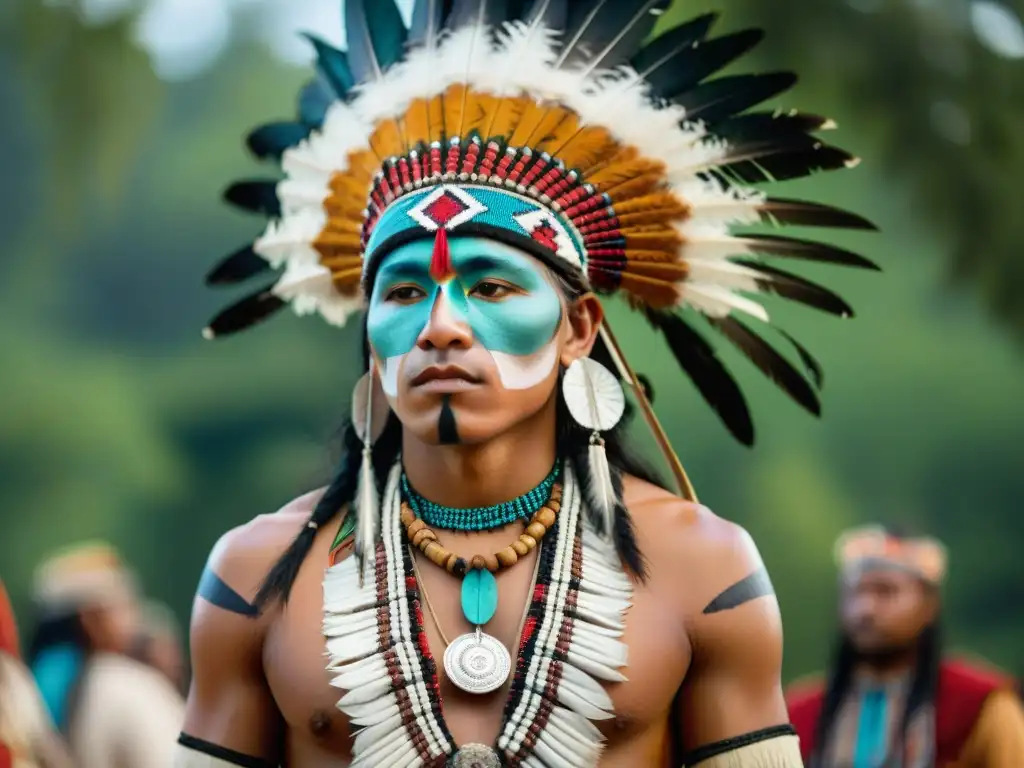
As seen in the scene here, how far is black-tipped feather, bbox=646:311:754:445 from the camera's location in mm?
3504

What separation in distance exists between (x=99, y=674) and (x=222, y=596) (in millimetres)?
3477

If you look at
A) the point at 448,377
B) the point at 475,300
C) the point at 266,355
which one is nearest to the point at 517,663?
the point at 448,377

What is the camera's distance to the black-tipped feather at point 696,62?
10.8ft

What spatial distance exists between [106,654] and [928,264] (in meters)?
7.03

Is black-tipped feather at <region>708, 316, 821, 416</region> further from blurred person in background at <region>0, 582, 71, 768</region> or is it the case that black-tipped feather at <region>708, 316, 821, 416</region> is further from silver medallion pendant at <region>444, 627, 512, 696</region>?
blurred person in background at <region>0, 582, 71, 768</region>

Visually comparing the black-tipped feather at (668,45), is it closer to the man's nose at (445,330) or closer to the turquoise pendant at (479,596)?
the man's nose at (445,330)

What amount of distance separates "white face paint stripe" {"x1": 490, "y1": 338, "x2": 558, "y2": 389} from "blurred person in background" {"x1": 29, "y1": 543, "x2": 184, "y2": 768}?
3520 mm

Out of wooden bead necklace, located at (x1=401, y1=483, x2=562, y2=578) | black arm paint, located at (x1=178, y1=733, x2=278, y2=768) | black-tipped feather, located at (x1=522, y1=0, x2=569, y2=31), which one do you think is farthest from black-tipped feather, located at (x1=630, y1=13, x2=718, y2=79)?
black arm paint, located at (x1=178, y1=733, x2=278, y2=768)

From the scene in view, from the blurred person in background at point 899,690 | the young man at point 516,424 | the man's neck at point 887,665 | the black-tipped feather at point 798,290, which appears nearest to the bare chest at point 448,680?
the young man at point 516,424

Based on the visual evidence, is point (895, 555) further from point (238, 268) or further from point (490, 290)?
point (490, 290)

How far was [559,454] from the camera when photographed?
3248 mm

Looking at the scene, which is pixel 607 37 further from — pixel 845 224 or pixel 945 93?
pixel 945 93

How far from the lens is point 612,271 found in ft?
10.9

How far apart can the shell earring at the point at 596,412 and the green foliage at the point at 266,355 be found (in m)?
6.43
